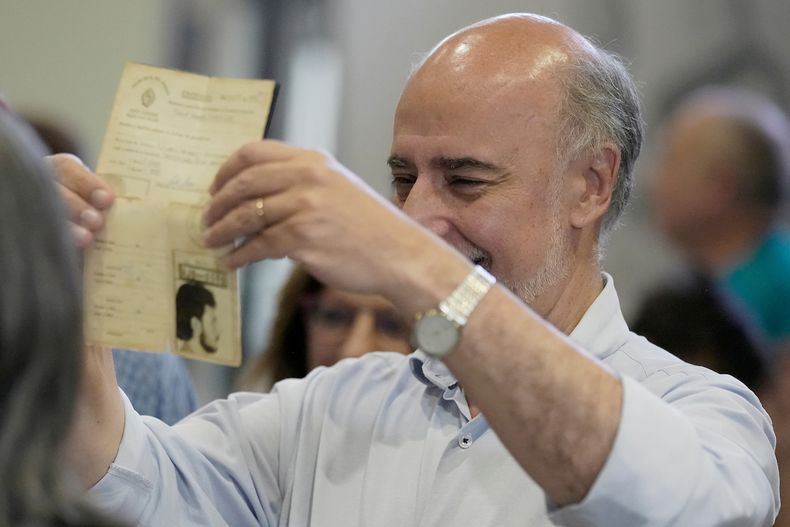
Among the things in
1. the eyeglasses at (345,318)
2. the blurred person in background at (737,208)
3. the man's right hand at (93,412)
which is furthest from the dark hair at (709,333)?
the man's right hand at (93,412)

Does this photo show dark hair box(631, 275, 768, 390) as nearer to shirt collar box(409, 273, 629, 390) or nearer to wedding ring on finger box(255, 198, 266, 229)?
shirt collar box(409, 273, 629, 390)

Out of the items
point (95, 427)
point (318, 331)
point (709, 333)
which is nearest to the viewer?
Answer: point (95, 427)

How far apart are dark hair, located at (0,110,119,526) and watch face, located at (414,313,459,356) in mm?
586

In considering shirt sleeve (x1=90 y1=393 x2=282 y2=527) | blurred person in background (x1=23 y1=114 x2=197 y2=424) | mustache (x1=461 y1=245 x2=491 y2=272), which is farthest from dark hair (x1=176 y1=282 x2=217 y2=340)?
blurred person in background (x1=23 y1=114 x2=197 y2=424)

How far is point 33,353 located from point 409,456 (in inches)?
42.0

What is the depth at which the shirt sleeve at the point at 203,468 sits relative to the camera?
6.80 feet

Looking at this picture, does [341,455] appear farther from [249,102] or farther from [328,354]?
[328,354]

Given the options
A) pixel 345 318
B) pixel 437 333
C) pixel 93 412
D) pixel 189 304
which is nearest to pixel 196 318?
pixel 189 304

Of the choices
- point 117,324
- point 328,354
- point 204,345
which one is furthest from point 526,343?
point 328,354

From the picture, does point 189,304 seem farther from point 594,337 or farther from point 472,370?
point 594,337

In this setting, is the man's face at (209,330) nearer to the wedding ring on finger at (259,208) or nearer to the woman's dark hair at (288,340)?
the wedding ring on finger at (259,208)

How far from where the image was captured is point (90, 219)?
1878 millimetres

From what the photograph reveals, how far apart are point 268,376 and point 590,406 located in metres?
2.00

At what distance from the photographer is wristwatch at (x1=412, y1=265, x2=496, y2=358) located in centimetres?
170
